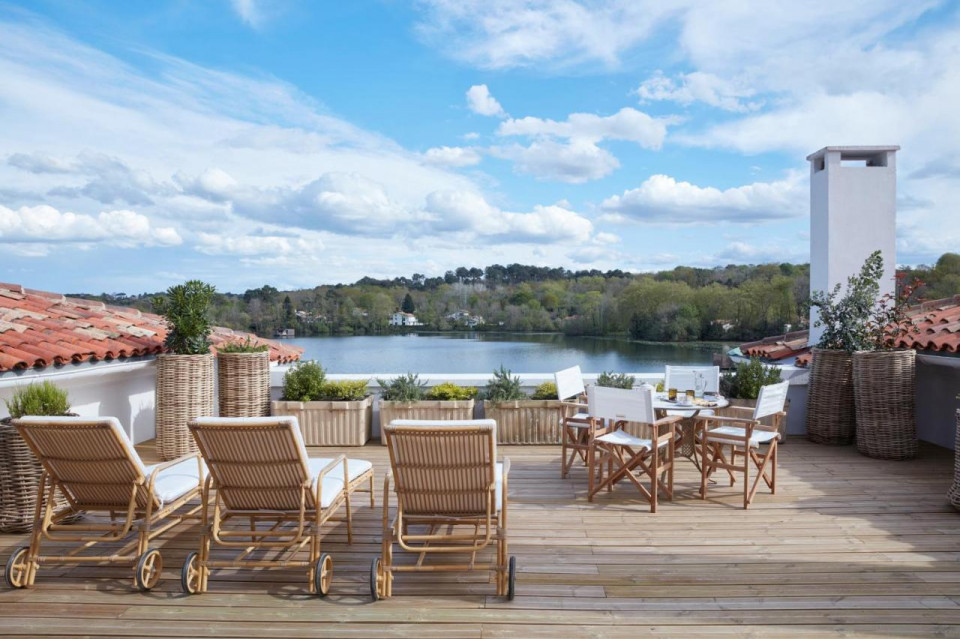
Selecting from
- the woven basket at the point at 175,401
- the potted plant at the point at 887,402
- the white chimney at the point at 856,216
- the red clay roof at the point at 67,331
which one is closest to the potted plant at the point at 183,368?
the woven basket at the point at 175,401

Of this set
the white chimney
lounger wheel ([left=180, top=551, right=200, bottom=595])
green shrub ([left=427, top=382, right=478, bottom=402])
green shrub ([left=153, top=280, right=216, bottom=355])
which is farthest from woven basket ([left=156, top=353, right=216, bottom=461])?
the white chimney

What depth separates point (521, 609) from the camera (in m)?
2.96

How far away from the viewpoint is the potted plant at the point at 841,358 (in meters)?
6.43

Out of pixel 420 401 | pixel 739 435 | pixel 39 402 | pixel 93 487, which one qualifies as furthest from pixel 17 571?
pixel 739 435

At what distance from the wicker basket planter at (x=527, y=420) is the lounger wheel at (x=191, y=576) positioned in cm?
383

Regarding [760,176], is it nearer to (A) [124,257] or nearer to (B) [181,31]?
(B) [181,31]

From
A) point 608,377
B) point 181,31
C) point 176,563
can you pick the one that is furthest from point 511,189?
point 176,563

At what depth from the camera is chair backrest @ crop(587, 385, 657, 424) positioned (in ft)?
14.3

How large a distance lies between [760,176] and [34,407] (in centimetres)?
1707

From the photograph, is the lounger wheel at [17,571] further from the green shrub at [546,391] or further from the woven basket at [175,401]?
the green shrub at [546,391]

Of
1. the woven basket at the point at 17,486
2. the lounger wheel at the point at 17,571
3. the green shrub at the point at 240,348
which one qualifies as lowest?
the lounger wheel at the point at 17,571

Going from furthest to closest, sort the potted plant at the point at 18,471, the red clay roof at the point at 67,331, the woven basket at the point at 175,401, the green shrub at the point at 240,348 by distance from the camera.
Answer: the green shrub at the point at 240,348 < the woven basket at the point at 175,401 < the red clay roof at the point at 67,331 < the potted plant at the point at 18,471

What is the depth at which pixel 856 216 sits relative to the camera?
7.93 meters

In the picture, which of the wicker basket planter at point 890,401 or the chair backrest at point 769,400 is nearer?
the chair backrest at point 769,400
